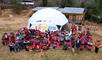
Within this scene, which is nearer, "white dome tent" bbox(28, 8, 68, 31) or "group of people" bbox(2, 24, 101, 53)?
"group of people" bbox(2, 24, 101, 53)

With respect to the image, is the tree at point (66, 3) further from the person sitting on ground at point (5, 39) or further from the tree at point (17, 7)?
the person sitting on ground at point (5, 39)

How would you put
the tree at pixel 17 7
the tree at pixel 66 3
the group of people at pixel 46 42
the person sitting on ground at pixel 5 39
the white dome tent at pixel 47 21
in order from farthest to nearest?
1. the tree at pixel 66 3
2. the tree at pixel 17 7
3. the white dome tent at pixel 47 21
4. the person sitting on ground at pixel 5 39
5. the group of people at pixel 46 42

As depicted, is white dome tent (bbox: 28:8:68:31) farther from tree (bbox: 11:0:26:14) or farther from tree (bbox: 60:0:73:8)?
tree (bbox: 60:0:73:8)

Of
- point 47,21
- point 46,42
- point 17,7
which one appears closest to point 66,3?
point 17,7

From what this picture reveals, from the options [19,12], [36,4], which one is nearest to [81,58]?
[19,12]

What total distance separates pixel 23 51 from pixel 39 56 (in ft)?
4.73

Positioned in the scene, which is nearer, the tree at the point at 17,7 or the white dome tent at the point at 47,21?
the white dome tent at the point at 47,21

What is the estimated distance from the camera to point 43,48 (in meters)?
11.0

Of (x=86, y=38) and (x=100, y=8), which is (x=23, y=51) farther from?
(x=100, y=8)

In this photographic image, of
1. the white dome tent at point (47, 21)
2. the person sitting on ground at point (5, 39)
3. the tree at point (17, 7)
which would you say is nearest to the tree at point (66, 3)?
the tree at point (17, 7)

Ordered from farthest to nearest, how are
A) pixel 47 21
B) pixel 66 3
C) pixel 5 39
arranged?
1. pixel 66 3
2. pixel 47 21
3. pixel 5 39

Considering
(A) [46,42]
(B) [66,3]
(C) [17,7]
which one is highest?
(B) [66,3]

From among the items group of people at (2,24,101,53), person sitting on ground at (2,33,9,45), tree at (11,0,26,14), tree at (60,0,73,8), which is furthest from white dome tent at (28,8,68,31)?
tree at (60,0,73,8)

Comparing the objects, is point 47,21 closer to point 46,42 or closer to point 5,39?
point 46,42
